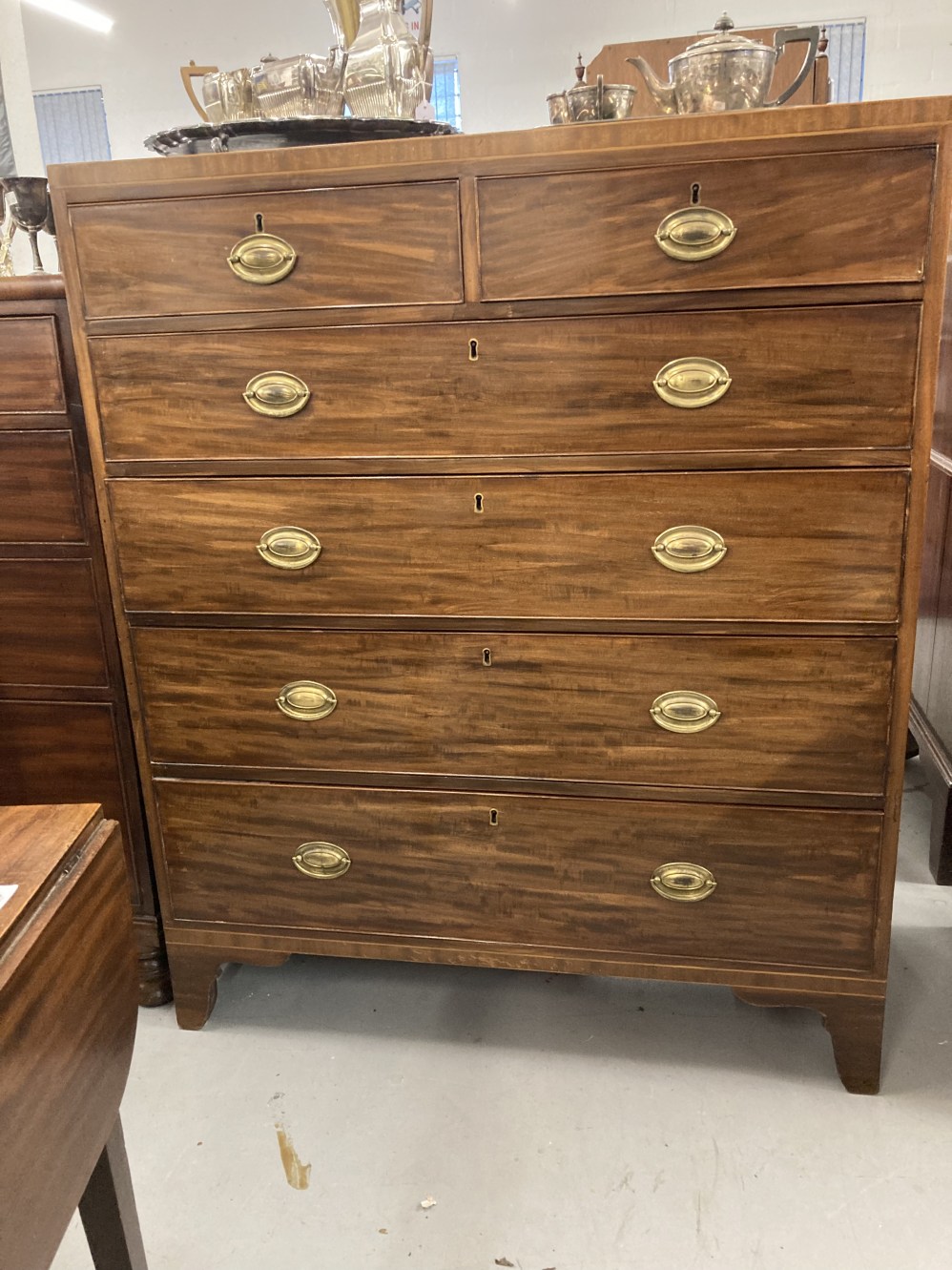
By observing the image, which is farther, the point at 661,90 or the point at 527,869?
the point at 527,869

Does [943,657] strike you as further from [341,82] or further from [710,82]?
[341,82]

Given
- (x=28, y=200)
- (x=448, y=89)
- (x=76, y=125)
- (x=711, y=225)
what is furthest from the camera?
(x=76, y=125)

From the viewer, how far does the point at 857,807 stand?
139 cm

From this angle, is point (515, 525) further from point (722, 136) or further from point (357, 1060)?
point (357, 1060)

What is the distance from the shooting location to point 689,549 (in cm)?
132

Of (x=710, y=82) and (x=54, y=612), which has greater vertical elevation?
(x=710, y=82)

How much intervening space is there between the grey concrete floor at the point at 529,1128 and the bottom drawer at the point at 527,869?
0.73 ft

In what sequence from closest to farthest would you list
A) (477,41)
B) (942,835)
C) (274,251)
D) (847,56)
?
(274,251) → (942,835) → (847,56) → (477,41)

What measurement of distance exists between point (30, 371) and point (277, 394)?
43 cm

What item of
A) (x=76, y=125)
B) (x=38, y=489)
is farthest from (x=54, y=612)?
(x=76, y=125)

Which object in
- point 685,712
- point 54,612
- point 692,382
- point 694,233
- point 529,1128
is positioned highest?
point 694,233

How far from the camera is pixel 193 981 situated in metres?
1.68

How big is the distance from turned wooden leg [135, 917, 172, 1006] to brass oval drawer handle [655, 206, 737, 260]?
4.47 ft

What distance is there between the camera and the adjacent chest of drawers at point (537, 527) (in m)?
1.22
